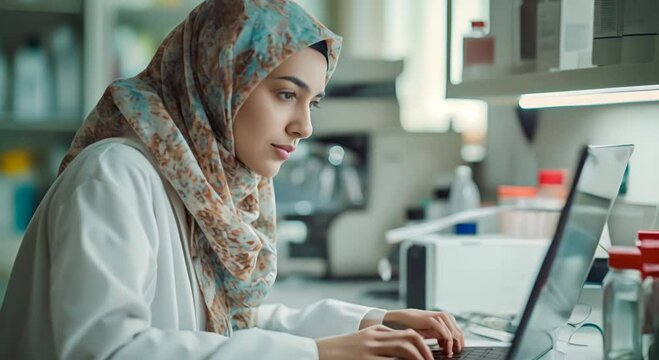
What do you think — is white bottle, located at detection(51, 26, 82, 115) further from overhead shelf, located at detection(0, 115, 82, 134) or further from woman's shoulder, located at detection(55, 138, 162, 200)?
woman's shoulder, located at detection(55, 138, 162, 200)

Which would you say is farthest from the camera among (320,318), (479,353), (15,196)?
(15,196)

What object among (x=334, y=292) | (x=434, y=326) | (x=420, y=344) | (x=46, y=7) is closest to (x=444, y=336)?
(x=434, y=326)

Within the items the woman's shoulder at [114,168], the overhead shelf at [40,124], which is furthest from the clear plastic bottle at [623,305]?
the overhead shelf at [40,124]

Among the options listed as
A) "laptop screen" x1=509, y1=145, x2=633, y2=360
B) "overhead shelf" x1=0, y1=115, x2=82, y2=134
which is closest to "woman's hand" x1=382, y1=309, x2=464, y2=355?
"laptop screen" x1=509, y1=145, x2=633, y2=360

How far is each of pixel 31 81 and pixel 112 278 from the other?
209 centimetres

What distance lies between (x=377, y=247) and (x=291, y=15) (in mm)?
1402

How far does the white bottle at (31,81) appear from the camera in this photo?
272 centimetres

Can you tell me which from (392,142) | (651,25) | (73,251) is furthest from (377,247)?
(73,251)

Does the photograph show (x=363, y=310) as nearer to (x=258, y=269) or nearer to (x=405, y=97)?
(x=258, y=269)

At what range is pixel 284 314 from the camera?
1337 millimetres

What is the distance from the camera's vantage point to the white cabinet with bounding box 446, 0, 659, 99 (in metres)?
1.22

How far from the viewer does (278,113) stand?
1146 millimetres

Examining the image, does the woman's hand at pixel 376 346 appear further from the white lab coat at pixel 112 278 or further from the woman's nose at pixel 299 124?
the woman's nose at pixel 299 124

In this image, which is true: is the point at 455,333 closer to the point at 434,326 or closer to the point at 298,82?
the point at 434,326
